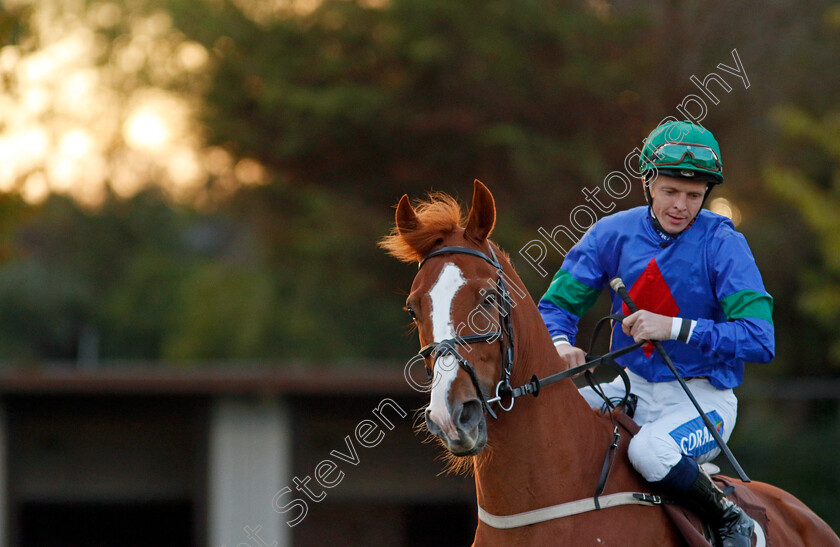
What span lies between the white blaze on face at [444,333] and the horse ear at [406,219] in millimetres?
259

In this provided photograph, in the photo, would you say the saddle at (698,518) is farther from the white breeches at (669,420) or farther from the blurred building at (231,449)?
the blurred building at (231,449)

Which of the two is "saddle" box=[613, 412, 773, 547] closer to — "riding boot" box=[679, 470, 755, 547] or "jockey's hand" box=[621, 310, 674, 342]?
"riding boot" box=[679, 470, 755, 547]

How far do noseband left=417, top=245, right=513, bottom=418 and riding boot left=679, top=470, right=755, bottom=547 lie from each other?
766 millimetres

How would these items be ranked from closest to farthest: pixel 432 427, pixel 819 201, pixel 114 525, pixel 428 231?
pixel 432 427, pixel 428 231, pixel 819 201, pixel 114 525

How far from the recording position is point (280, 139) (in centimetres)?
1585

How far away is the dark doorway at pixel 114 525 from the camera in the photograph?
1584 cm

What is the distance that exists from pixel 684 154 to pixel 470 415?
138 cm

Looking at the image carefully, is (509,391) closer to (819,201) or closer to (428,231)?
(428,231)

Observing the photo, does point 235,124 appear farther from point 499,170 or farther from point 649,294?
point 649,294

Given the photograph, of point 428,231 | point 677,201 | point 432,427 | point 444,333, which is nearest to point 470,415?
point 432,427

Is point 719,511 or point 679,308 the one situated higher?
point 679,308

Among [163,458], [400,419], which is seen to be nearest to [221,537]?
[163,458]

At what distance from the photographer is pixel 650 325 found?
A: 130 inches

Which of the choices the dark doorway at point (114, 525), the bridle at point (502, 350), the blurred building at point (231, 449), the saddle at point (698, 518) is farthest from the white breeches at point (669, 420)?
the dark doorway at point (114, 525)
